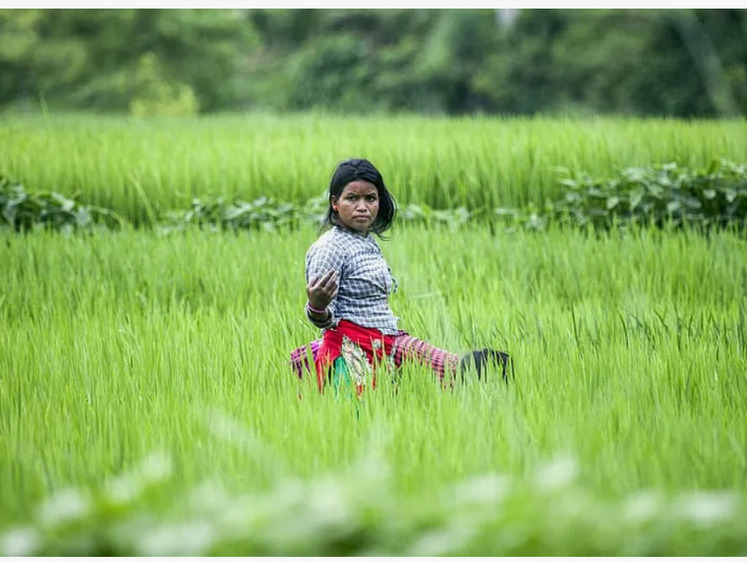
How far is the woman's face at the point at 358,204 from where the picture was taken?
2712 mm

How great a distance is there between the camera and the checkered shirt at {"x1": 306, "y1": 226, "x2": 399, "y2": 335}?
8.98ft

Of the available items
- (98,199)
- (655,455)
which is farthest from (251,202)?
(655,455)

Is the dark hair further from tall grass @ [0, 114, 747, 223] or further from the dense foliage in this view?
tall grass @ [0, 114, 747, 223]

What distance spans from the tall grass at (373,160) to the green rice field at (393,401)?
0.05 meters

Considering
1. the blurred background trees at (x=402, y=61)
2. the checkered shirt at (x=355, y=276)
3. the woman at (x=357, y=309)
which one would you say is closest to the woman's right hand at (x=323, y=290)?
the woman at (x=357, y=309)

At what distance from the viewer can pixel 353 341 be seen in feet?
9.00

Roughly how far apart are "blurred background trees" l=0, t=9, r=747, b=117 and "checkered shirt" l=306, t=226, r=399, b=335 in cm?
1348

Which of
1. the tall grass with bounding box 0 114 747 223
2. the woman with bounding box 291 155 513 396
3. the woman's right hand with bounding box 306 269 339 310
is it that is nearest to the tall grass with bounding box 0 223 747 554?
the woman with bounding box 291 155 513 396

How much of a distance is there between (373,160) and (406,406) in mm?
4200

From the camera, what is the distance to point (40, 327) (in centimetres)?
349

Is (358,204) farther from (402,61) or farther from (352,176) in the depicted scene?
(402,61)

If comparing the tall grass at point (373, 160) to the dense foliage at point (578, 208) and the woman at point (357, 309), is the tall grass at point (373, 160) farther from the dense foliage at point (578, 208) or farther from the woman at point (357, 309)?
the woman at point (357, 309)

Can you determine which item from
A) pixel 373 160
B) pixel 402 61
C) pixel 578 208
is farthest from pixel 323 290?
pixel 402 61

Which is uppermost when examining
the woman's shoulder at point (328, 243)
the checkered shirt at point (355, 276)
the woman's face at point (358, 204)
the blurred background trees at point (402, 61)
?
the blurred background trees at point (402, 61)
